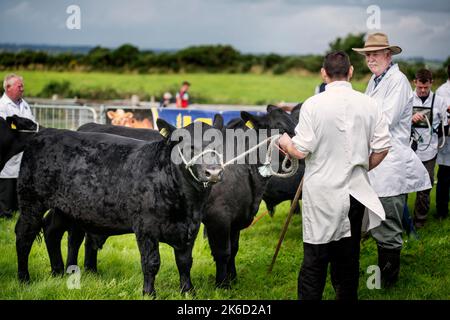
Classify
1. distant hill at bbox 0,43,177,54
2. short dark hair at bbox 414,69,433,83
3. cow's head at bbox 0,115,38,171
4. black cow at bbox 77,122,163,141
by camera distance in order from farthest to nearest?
distant hill at bbox 0,43,177,54 < short dark hair at bbox 414,69,433,83 < black cow at bbox 77,122,163,141 < cow's head at bbox 0,115,38,171

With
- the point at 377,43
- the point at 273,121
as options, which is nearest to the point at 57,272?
the point at 273,121

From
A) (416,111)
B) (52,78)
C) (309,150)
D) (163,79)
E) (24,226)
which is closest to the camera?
(309,150)

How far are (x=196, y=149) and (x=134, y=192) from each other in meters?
0.79

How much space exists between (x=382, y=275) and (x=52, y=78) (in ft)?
129

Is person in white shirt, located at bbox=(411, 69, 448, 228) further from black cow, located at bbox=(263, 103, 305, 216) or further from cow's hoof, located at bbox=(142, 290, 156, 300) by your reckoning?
cow's hoof, located at bbox=(142, 290, 156, 300)

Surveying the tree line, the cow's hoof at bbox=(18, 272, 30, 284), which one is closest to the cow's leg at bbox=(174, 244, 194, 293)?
the cow's hoof at bbox=(18, 272, 30, 284)

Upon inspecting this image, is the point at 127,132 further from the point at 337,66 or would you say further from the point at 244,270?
the point at 337,66

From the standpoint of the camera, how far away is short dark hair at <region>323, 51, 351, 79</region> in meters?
4.69

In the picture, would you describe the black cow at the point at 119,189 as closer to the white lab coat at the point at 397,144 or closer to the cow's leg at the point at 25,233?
the cow's leg at the point at 25,233

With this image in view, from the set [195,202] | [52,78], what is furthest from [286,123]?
[52,78]

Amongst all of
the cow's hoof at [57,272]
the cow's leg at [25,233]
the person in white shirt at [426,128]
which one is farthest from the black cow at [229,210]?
the person in white shirt at [426,128]

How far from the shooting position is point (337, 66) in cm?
468

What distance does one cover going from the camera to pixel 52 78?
42.1m

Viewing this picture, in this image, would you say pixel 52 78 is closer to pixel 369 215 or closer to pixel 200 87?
pixel 200 87
